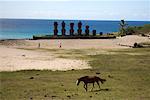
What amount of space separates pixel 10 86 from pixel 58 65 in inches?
471

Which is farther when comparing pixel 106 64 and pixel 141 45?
pixel 141 45

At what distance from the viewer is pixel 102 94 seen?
717 inches

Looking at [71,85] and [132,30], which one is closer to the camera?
[71,85]

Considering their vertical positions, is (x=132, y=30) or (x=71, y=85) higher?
(x=132, y=30)

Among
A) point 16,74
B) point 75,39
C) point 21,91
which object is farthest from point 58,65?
point 75,39

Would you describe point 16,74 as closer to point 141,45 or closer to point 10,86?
point 10,86

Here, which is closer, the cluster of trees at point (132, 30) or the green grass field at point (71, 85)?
the green grass field at point (71, 85)

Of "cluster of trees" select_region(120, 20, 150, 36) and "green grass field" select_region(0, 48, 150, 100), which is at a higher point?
"cluster of trees" select_region(120, 20, 150, 36)

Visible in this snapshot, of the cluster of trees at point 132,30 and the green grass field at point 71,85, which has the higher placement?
the cluster of trees at point 132,30

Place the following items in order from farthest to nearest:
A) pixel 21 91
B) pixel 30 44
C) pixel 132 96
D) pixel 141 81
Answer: pixel 30 44 → pixel 141 81 → pixel 21 91 → pixel 132 96

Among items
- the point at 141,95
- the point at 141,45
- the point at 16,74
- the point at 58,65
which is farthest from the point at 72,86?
the point at 141,45

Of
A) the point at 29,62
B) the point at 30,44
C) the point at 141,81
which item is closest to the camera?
the point at 141,81

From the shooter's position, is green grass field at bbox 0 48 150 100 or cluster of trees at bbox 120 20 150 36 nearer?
green grass field at bbox 0 48 150 100

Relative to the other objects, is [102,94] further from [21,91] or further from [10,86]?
[10,86]
